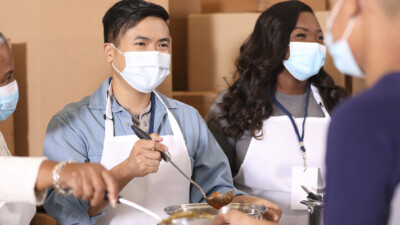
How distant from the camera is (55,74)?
2021mm

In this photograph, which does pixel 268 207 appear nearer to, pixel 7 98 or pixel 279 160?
pixel 279 160

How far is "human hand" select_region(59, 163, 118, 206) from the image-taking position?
3.29ft

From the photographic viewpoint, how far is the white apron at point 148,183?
1.63 m

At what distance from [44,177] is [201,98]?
128 centimetres

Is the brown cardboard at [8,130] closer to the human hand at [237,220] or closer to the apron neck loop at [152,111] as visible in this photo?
the apron neck loop at [152,111]

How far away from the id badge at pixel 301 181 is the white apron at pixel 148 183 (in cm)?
41

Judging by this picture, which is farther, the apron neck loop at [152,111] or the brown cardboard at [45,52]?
the brown cardboard at [45,52]

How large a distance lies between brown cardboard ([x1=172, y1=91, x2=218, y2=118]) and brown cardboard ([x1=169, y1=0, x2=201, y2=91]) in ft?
0.89

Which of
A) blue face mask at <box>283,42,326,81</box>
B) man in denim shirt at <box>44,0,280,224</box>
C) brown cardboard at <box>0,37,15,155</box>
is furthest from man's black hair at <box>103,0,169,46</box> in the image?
blue face mask at <box>283,42,326,81</box>

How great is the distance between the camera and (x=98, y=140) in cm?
166

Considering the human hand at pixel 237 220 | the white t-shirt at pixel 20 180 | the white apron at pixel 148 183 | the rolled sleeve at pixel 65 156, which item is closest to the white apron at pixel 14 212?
the rolled sleeve at pixel 65 156

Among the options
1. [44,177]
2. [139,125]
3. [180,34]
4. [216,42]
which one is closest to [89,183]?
[44,177]

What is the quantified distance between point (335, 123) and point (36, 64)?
1.51 metres

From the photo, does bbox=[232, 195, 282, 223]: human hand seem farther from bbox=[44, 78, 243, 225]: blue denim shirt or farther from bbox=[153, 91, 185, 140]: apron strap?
bbox=[153, 91, 185, 140]: apron strap
